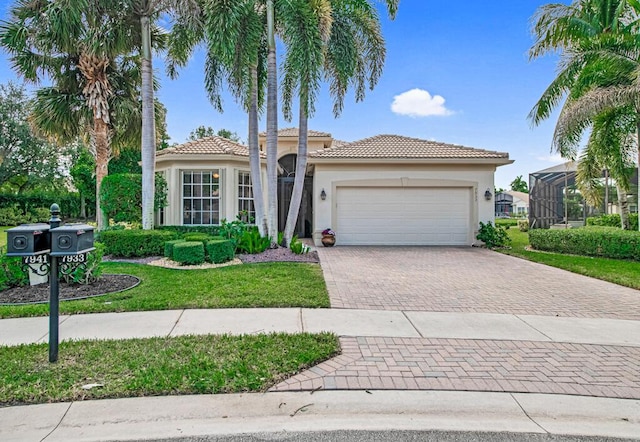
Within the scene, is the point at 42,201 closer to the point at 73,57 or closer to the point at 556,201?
the point at 73,57

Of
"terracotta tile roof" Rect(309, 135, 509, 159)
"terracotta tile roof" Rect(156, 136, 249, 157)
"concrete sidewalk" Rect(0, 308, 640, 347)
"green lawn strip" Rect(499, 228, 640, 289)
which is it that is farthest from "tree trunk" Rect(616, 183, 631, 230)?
"terracotta tile roof" Rect(156, 136, 249, 157)

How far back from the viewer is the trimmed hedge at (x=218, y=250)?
30.9ft

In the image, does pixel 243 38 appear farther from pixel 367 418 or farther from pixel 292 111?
pixel 367 418

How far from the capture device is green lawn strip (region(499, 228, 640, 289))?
794cm

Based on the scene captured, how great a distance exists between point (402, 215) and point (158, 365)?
11677 mm

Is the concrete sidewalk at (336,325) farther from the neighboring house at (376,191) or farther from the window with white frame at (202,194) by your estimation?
the neighboring house at (376,191)

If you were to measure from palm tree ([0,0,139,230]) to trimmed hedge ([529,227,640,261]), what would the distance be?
1582 centimetres

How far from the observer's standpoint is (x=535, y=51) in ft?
42.5

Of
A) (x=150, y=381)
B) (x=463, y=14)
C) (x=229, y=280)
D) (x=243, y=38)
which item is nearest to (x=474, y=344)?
(x=150, y=381)

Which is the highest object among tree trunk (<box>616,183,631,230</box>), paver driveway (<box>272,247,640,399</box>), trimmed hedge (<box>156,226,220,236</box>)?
tree trunk (<box>616,183,631,230</box>)

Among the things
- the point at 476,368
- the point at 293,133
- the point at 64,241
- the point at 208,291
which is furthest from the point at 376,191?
the point at 64,241

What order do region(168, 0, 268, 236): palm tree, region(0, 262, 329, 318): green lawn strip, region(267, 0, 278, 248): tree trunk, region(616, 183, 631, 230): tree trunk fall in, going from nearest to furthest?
region(0, 262, 329, 318): green lawn strip → region(168, 0, 268, 236): palm tree → region(267, 0, 278, 248): tree trunk → region(616, 183, 631, 230): tree trunk

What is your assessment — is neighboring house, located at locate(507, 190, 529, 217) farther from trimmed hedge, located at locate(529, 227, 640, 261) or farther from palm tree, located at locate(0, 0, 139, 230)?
palm tree, located at locate(0, 0, 139, 230)

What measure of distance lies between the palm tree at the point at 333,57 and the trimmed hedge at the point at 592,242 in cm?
842
